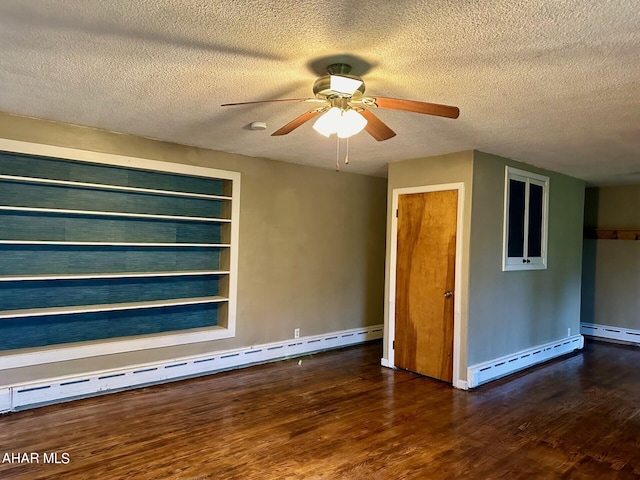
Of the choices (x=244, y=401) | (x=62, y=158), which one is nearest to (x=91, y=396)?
(x=244, y=401)

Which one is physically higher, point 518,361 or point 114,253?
point 114,253

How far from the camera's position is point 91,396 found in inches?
146

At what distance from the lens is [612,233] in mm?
6445

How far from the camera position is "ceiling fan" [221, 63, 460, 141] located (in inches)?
85.6

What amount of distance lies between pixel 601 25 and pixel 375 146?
242 cm

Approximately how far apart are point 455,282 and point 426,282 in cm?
34

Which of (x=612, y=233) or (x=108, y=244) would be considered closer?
(x=108, y=244)

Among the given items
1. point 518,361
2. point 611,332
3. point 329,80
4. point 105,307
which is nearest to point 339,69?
point 329,80

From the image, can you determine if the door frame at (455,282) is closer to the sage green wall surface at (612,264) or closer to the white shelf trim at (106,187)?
the white shelf trim at (106,187)

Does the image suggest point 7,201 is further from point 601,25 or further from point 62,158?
point 601,25

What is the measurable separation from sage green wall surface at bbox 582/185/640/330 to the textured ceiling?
3273 millimetres

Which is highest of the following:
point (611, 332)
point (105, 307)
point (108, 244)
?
point (108, 244)

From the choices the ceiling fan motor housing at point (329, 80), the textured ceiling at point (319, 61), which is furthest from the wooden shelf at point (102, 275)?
the ceiling fan motor housing at point (329, 80)

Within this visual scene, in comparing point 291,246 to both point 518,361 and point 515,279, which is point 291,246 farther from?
point 518,361
